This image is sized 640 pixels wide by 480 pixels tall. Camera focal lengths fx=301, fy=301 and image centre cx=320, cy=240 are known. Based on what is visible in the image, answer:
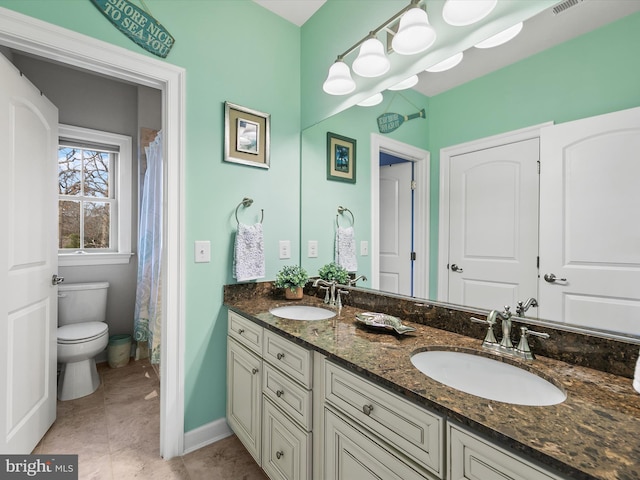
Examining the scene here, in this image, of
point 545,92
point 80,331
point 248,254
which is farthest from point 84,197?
point 545,92

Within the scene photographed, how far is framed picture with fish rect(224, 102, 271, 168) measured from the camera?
5.72ft

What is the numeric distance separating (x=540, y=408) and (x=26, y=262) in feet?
6.98

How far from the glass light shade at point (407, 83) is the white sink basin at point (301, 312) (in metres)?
1.16

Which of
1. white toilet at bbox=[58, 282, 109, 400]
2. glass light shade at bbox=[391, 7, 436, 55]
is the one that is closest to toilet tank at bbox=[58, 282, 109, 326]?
white toilet at bbox=[58, 282, 109, 400]

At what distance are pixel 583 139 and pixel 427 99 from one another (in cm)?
63

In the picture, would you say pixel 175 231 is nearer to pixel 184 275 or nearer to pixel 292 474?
pixel 184 275

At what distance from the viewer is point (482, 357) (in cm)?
95

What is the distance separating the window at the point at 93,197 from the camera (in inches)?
106

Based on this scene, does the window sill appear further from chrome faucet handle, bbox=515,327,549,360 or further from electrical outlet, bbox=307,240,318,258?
chrome faucet handle, bbox=515,327,549,360

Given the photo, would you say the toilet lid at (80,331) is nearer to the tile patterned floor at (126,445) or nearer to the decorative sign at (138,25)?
the tile patterned floor at (126,445)

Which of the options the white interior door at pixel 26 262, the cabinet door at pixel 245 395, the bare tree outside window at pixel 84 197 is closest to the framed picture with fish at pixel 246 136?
the white interior door at pixel 26 262

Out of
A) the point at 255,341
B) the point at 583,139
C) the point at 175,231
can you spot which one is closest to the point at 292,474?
the point at 255,341

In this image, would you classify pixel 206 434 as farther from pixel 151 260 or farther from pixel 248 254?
pixel 151 260

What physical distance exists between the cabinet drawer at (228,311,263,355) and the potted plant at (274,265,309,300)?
12.4 inches
